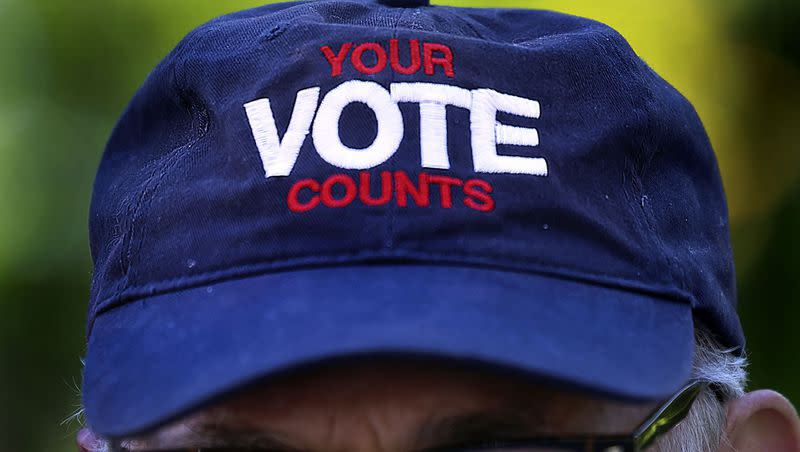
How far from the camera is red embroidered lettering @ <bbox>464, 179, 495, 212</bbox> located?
125 centimetres

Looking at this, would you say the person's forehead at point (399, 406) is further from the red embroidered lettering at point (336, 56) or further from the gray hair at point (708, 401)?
the red embroidered lettering at point (336, 56)

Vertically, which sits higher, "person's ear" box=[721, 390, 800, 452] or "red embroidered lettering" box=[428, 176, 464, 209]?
"red embroidered lettering" box=[428, 176, 464, 209]

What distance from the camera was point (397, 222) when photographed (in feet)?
4.03

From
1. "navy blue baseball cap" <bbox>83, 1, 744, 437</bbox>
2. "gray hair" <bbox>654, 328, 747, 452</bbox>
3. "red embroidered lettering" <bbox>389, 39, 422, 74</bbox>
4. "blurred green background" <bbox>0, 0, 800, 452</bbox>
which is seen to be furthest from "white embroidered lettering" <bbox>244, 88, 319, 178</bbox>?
"blurred green background" <bbox>0, 0, 800, 452</bbox>

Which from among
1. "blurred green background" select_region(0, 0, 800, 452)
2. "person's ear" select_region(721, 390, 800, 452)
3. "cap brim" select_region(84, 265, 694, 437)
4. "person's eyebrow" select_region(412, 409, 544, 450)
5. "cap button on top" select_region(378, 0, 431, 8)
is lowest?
"blurred green background" select_region(0, 0, 800, 452)

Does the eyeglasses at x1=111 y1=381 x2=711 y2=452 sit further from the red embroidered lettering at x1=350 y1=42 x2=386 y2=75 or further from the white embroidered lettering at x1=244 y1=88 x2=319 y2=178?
the red embroidered lettering at x1=350 y1=42 x2=386 y2=75

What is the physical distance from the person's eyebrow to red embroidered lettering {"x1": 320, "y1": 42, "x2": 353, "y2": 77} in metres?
0.49

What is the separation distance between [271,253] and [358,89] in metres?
0.25

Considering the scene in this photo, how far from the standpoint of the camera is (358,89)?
4.25 ft

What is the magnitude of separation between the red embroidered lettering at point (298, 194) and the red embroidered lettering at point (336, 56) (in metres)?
0.16

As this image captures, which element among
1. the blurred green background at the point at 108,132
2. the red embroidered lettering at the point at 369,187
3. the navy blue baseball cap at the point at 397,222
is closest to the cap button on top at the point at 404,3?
the navy blue baseball cap at the point at 397,222

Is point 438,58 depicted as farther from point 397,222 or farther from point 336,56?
point 397,222

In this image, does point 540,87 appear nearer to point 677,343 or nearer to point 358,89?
point 358,89

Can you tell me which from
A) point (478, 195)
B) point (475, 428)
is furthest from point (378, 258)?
point (475, 428)
